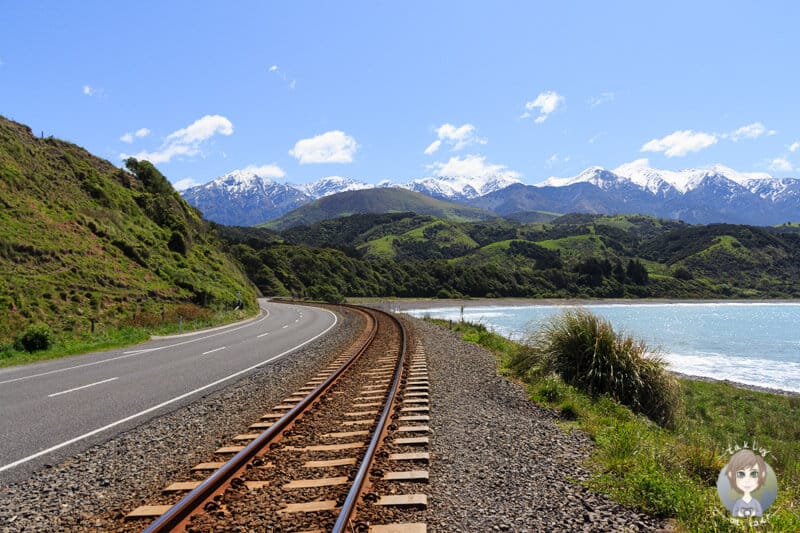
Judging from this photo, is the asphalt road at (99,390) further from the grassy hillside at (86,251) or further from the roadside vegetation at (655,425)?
the roadside vegetation at (655,425)

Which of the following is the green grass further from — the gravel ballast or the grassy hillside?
the gravel ballast

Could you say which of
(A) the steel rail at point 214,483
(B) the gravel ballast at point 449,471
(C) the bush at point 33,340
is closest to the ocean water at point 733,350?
(B) the gravel ballast at point 449,471

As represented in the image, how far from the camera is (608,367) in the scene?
11.2m

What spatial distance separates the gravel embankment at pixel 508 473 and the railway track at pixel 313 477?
298 mm

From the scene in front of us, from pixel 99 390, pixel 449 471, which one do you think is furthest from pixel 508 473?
pixel 99 390

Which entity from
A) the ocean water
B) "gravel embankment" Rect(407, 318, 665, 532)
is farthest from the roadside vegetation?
the ocean water

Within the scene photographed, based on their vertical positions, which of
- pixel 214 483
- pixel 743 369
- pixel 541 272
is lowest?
pixel 743 369

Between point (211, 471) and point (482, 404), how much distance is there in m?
5.29

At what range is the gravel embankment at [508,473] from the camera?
14.9 feet

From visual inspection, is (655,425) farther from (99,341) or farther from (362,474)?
(99,341)

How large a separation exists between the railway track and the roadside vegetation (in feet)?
7.43

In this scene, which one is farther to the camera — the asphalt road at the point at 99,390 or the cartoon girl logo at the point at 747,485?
the asphalt road at the point at 99,390

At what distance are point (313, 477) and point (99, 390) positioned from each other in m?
8.28

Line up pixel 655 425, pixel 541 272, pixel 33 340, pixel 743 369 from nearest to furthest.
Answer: pixel 655 425
pixel 33 340
pixel 743 369
pixel 541 272
